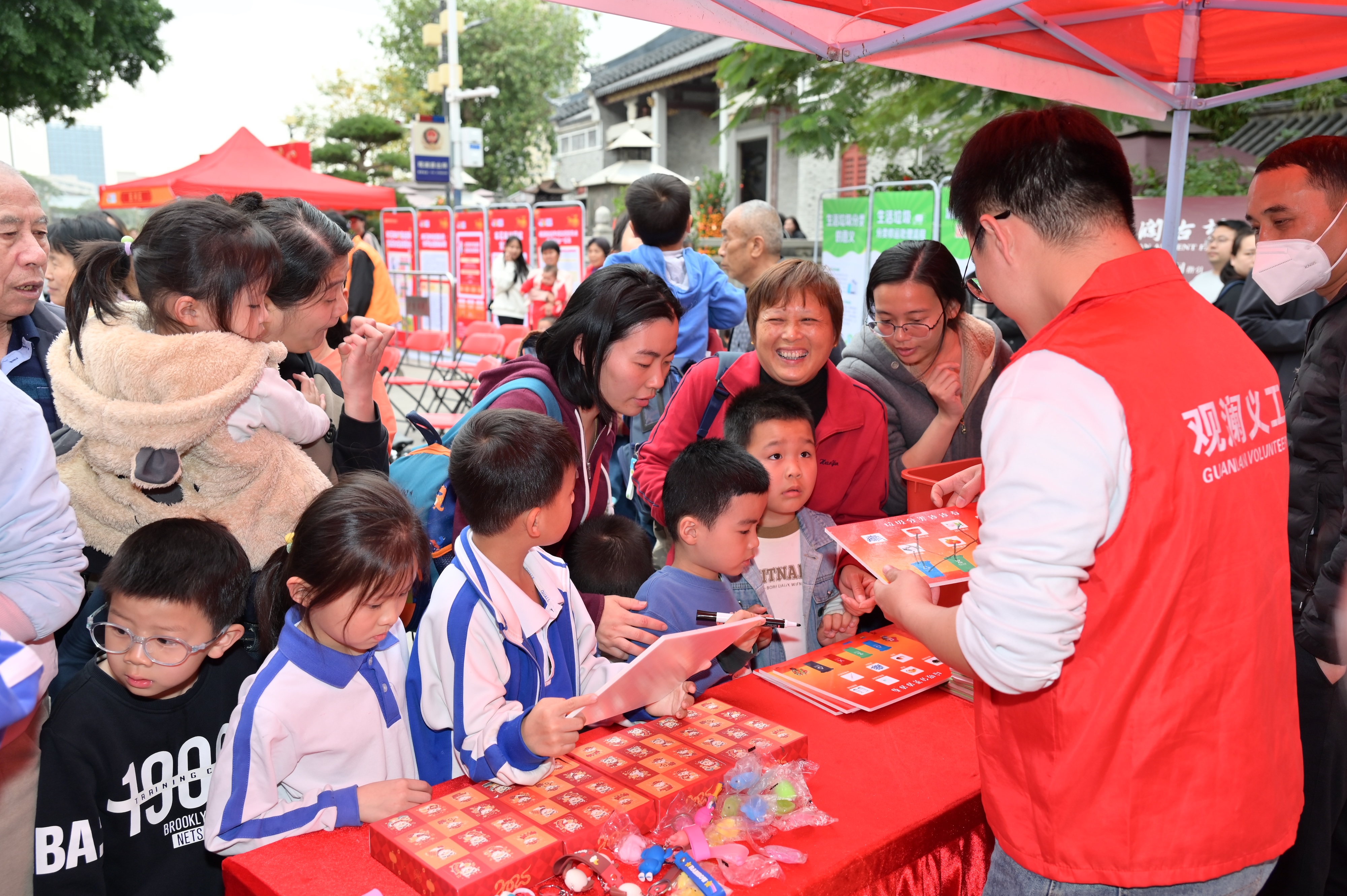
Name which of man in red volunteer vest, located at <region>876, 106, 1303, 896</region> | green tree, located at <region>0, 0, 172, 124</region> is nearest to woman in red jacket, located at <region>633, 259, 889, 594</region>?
man in red volunteer vest, located at <region>876, 106, 1303, 896</region>

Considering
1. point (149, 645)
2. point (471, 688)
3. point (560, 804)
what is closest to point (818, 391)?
point (471, 688)

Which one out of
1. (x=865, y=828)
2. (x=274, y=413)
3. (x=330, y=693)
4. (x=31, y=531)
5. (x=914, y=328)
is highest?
(x=914, y=328)

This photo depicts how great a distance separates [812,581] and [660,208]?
2287mm

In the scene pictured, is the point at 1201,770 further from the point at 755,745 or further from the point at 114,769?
the point at 114,769

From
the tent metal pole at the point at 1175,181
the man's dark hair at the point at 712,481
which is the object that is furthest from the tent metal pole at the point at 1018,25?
the man's dark hair at the point at 712,481

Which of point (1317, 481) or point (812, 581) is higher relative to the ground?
point (1317, 481)

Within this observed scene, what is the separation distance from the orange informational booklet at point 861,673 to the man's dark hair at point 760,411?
1.92 ft

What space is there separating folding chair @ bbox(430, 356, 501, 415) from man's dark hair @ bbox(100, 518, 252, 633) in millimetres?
4549

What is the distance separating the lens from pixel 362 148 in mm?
27016

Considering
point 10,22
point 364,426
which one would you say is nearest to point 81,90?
point 10,22

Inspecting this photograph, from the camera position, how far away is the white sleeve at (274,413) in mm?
1812

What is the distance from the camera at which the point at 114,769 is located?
1.63 m

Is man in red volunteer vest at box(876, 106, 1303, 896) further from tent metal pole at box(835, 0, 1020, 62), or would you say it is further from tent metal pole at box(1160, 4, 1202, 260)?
tent metal pole at box(1160, 4, 1202, 260)

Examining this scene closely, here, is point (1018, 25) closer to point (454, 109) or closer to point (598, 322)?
point (598, 322)
